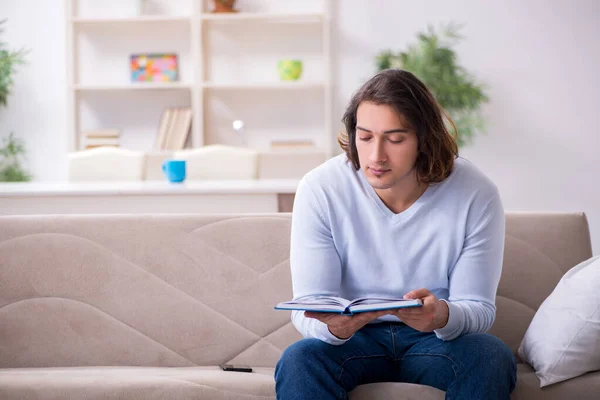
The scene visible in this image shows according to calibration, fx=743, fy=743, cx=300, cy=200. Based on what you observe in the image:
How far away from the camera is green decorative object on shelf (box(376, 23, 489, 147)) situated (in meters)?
4.70

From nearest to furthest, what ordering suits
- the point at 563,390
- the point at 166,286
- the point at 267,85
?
the point at 563,390 → the point at 166,286 → the point at 267,85

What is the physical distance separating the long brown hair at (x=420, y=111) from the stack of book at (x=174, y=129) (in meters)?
3.45

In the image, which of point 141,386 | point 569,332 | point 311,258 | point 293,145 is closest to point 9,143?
point 293,145

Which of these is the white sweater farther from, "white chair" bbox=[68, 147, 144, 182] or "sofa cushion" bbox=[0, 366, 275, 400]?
"white chair" bbox=[68, 147, 144, 182]

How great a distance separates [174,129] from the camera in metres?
5.04

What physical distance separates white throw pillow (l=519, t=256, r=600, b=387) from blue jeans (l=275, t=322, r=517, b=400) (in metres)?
0.13

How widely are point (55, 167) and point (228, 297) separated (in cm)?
365

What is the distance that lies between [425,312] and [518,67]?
13.3ft

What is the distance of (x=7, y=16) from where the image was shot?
520cm

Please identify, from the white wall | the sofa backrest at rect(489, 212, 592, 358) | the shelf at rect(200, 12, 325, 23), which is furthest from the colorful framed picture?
the sofa backrest at rect(489, 212, 592, 358)

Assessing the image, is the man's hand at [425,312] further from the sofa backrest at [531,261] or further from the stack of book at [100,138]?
the stack of book at [100,138]

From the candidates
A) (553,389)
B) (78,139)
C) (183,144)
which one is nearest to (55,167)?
(78,139)

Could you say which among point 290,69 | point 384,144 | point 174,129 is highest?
point 290,69

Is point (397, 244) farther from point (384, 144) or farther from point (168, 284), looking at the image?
point (168, 284)
